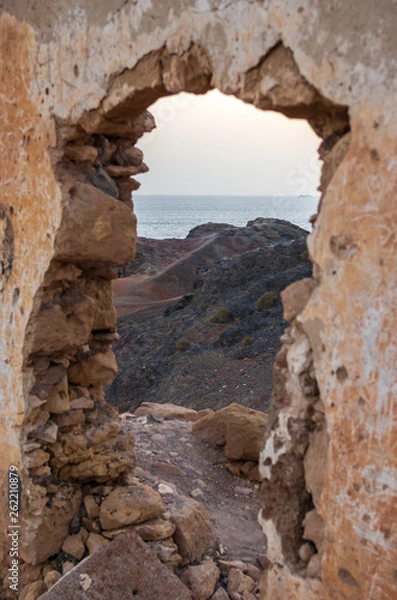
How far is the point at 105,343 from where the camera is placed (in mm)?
3910

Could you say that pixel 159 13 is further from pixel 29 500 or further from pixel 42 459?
pixel 29 500

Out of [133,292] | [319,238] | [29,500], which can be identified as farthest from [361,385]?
[133,292]

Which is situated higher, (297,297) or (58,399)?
(297,297)

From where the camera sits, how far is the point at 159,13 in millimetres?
2570

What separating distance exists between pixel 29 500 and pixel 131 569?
2.44ft

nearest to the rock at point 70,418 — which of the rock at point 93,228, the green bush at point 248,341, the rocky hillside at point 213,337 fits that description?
the rock at point 93,228

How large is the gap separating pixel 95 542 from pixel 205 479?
149cm

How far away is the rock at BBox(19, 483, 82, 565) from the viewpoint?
11.5ft

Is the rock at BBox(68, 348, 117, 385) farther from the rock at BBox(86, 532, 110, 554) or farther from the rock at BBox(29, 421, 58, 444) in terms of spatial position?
the rock at BBox(86, 532, 110, 554)

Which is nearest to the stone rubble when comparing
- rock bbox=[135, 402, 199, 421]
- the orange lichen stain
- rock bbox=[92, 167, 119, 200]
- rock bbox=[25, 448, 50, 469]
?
rock bbox=[25, 448, 50, 469]

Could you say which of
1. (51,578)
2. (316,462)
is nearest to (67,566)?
(51,578)

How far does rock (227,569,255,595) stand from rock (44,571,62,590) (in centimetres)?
105

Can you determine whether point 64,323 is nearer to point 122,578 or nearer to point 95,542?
point 95,542

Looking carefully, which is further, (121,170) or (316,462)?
(121,170)
